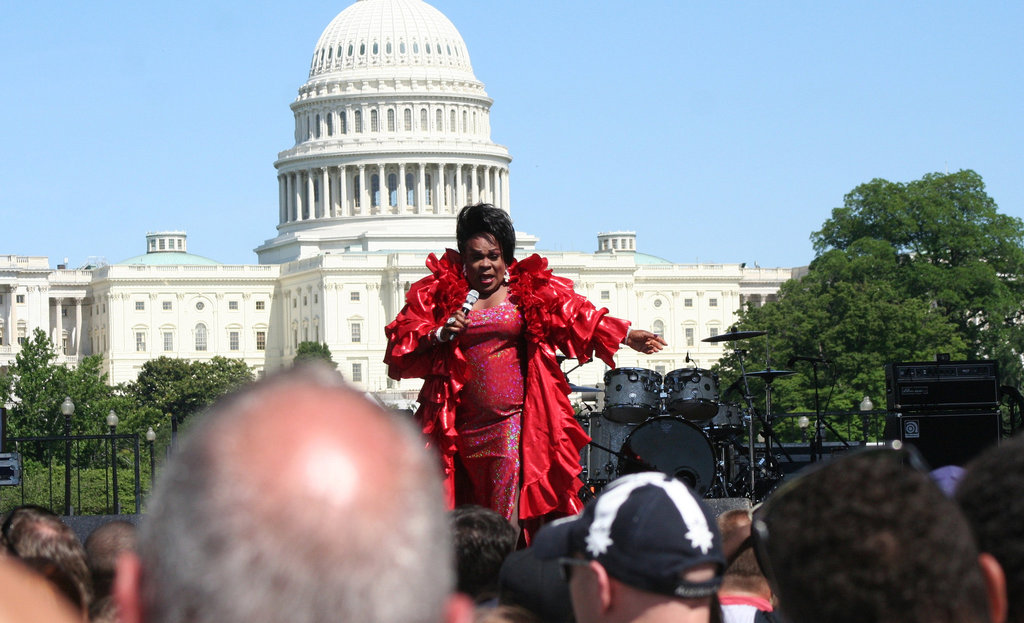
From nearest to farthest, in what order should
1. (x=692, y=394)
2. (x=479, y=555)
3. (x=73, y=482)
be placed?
(x=479, y=555)
(x=692, y=394)
(x=73, y=482)

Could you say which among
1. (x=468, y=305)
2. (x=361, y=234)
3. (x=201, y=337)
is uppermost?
(x=361, y=234)

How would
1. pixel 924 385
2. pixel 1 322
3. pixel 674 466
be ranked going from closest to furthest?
pixel 924 385 → pixel 674 466 → pixel 1 322

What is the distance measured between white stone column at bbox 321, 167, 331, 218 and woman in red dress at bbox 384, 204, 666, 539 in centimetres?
11629

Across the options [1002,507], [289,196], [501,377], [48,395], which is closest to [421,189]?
[289,196]

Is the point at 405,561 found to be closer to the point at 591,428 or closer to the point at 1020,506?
the point at 1020,506

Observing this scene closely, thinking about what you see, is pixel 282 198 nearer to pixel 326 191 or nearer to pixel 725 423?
pixel 326 191

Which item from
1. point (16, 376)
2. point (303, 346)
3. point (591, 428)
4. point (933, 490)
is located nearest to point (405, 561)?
point (933, 490)

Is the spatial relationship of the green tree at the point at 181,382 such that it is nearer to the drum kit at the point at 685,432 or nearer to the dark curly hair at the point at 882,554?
the drum kit at the point at 685,432

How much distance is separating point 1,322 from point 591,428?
10635 centimetres

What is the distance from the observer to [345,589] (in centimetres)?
180

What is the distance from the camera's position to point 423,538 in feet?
6.14

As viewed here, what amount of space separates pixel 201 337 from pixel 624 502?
121769 millimetres

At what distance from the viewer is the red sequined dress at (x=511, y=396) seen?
7.21m

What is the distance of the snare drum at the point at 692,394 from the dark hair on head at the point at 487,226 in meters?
9.09
